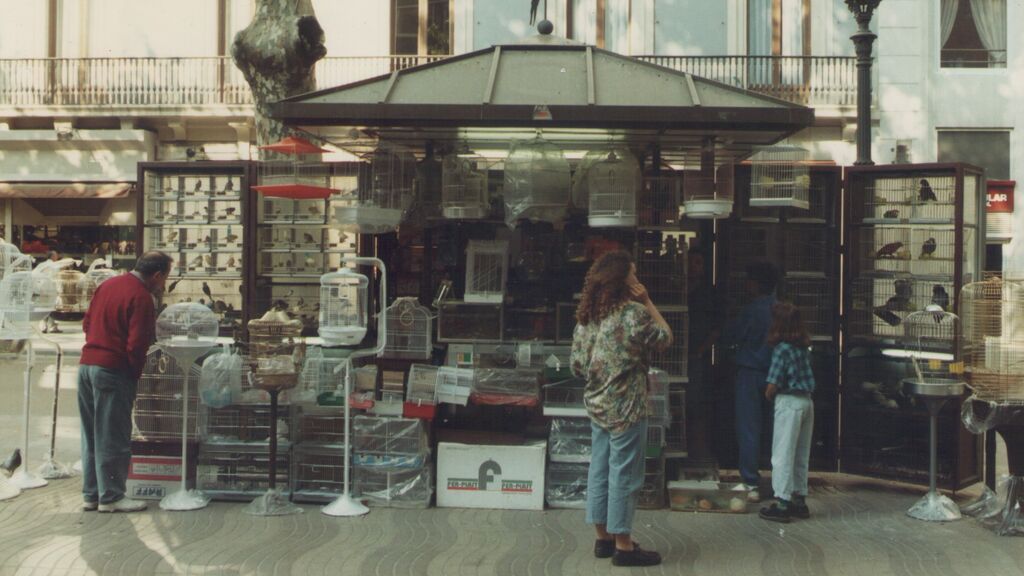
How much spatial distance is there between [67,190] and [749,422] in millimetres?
20342

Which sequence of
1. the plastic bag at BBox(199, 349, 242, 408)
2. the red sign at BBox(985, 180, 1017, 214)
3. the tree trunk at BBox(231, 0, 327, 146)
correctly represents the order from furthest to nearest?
1. the red sign at BBox(985, 180, 1017, 214)
2. the tree trunk at BBox(231, 0, 327, 146)
3. the plastic bag at BBox(199, 349, 242, 408)

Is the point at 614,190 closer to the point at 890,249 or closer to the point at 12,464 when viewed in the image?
the point at 890,249

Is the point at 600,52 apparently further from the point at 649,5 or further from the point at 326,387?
the point at 649,5

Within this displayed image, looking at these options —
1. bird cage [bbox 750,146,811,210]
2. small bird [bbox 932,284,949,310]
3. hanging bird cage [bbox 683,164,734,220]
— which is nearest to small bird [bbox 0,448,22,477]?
hanging bird cage [bbox 683,164,734,220]

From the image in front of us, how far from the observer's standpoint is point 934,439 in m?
8.16

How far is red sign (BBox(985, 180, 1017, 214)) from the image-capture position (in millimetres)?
22047

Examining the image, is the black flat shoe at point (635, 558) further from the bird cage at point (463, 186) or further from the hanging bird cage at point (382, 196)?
the hanging bird cage at point (382, 196)

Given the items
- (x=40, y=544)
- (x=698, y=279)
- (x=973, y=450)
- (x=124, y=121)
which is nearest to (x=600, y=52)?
(x=698, y=279)

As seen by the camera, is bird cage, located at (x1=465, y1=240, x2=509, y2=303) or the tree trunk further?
the tree trunk

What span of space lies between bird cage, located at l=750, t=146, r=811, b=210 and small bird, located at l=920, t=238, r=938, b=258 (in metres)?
0.99

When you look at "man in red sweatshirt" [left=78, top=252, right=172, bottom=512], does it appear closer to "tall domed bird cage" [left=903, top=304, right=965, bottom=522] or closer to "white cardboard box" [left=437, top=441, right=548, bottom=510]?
"white cardboard box" [left=437, top=441, right=548, bottom=510]

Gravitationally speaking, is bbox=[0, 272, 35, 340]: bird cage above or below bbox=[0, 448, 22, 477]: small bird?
above

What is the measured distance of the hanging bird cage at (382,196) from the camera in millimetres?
8672

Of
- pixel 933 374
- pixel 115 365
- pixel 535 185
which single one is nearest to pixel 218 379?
pixel 115 365
